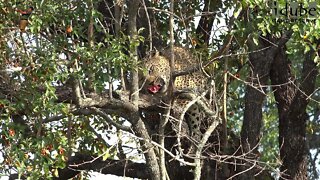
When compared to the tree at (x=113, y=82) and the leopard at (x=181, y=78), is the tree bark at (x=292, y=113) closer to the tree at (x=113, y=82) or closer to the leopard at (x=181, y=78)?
the tree at (x=113, y=82)

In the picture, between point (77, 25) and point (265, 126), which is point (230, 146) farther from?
point (265, 126)

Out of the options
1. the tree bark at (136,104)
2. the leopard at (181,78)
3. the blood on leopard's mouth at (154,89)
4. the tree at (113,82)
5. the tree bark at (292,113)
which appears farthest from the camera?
the tree bark at (292,113)

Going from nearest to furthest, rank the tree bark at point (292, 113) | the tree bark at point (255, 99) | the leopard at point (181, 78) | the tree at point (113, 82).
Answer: the tree at point (113, 82), the leopard at point (181, 78), the tree bark at point (255, 99), the tree bark at point (292, 113)

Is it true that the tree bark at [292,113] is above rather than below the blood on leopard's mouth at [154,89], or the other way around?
below

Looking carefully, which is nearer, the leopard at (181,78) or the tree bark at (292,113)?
the leopard at (181,78)

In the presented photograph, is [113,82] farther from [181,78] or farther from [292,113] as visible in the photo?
[292,113]

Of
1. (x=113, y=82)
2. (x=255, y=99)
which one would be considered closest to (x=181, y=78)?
(x=255, y=99)

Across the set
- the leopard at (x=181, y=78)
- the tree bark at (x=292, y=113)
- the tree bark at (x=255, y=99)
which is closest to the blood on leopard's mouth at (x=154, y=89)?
the leopard at (x=181, y=78)

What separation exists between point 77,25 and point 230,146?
7.53ft

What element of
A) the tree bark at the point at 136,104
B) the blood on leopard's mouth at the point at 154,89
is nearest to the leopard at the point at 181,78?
the blood on leopard's mouth at the point at 154,89

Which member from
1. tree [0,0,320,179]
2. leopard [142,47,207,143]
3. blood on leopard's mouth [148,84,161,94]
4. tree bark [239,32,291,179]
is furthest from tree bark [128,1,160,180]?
tree bark [239,32,291,179]

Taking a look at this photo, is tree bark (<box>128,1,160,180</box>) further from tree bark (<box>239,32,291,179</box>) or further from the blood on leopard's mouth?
tree bark (<box>239,32,291,179</box>)

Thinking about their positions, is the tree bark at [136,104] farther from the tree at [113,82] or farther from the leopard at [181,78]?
the leopard at [181,78]

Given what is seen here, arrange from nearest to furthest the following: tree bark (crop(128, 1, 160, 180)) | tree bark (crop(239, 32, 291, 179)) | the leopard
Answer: tree bark (crop(128, 1, 160, 180)) < the leopard < tree bark (crop(239, 32, 291, 179))
